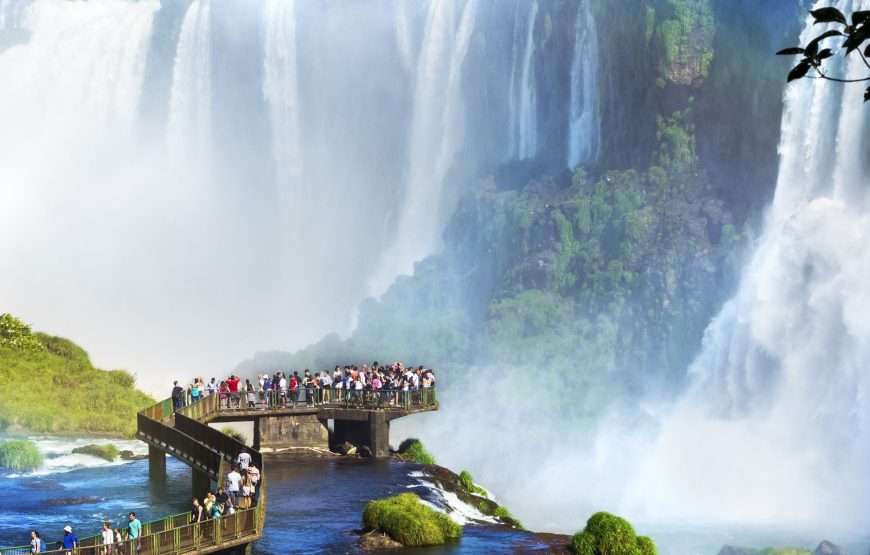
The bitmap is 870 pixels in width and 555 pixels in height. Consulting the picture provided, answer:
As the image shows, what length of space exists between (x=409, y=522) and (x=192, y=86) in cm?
6970

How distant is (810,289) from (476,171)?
102 feet

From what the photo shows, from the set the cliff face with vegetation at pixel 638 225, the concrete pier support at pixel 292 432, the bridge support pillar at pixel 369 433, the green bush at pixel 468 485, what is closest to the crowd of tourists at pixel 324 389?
the concrete pier support at pixel 292 432

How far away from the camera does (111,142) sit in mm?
96750

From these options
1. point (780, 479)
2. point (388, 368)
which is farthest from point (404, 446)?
point (780, 479)

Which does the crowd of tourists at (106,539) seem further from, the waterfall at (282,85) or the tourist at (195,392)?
the waterfall at (282,85)

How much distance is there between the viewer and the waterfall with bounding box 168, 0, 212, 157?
304ft

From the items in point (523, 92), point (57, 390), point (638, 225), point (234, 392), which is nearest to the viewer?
point (234, 392)

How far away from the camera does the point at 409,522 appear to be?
28.8 meters

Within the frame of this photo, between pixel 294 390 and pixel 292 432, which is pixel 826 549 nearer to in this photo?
pixel 292 432

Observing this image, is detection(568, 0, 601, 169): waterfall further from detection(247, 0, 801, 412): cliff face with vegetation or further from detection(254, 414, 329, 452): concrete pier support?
detection(254, 414, 329, 452): concrete pier support

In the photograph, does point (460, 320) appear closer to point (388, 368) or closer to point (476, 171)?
point (476, 171)

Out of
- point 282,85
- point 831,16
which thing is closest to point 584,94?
point 282,85

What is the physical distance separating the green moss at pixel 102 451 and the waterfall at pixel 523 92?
46710 millimetres

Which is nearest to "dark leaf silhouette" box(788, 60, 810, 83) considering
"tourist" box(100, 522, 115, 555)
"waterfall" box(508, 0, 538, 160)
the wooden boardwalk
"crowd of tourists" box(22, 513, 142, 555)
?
the wooden boardwalk
